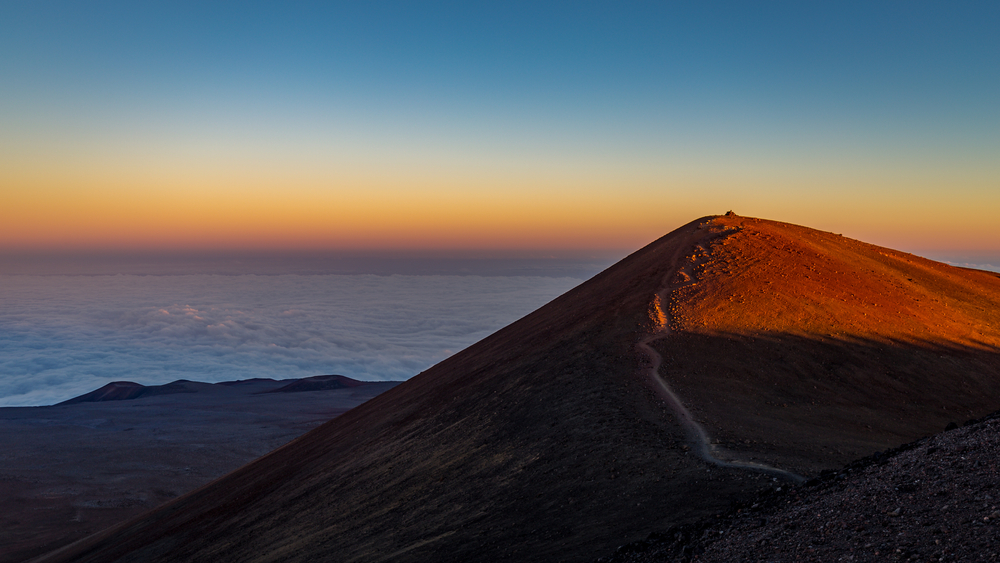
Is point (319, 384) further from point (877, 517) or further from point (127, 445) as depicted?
point (877, 517)

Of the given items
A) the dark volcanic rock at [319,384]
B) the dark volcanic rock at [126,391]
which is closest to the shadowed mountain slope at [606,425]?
the dark volcanic rock at [319,384]

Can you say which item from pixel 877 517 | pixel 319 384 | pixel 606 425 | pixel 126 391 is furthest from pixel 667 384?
pixel 126 391

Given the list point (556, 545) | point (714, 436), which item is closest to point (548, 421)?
point (714, 436)

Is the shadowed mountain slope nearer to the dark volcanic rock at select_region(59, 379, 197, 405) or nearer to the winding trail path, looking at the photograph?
the winding trail path

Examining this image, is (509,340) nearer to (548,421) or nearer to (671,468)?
(548,421)

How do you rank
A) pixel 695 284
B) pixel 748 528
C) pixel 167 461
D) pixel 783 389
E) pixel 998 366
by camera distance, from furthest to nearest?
1. pixel 167 461
2. pixel 695 284
3. pixel 998 366
4. pixel 783 389
5. pixel 748 528

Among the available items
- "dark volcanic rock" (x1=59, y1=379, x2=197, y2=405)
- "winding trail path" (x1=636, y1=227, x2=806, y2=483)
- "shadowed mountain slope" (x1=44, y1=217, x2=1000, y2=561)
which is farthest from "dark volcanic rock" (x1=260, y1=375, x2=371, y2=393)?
"winding trail path" (x1=636, y1=227, x2=806, y2=483)
